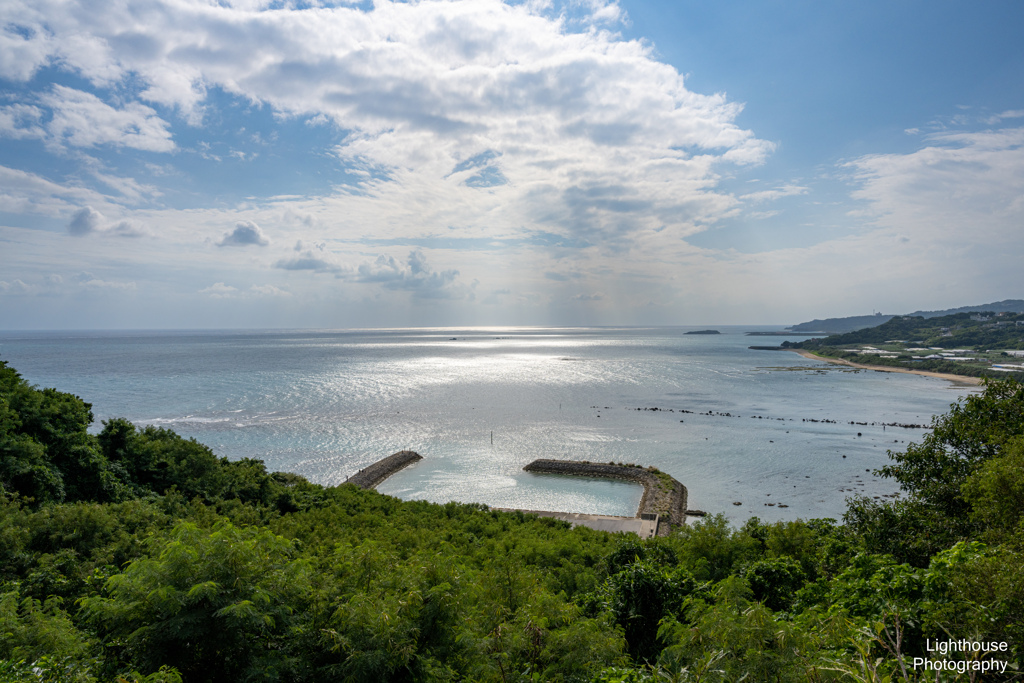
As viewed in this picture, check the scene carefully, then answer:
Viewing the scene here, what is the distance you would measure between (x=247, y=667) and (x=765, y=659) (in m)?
7.57

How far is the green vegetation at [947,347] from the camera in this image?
111188mm

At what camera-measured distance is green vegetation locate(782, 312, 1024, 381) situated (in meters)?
111


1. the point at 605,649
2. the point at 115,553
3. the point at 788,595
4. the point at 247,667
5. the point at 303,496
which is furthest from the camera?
the point at 303,496

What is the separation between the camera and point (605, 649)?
8.31 m

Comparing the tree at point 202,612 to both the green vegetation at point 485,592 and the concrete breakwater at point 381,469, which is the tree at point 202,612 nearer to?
the green vegetation at point 485,592

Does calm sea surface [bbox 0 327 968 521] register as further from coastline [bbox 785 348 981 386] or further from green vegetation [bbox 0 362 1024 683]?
green vegetation [bbox 0 362 1024 683]

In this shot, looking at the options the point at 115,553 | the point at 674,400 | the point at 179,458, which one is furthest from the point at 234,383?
the point at 115,553

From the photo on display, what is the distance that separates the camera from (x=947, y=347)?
157 metres

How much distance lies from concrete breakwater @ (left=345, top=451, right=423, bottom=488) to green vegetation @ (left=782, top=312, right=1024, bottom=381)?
108m

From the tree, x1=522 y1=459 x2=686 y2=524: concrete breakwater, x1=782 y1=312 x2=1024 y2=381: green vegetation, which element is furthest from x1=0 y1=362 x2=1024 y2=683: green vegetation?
x1=782 y1=312 x2=1024 y2=381: green vegetation

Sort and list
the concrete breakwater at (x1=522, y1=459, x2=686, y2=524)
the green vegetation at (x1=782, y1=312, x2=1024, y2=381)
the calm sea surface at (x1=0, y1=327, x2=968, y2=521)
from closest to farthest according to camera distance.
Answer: the concrete breakwater at (x1=522, y1=459, x2=686, y2=524)
the calm sea surface at (x1=0, y1=327, x2=968, y2=521)
the green vegetation at (x1=782, y1=312, x2=1024, y2=381)

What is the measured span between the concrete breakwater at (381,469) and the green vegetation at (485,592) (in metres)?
19.2

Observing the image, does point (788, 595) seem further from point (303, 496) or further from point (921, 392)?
point (921, 392)

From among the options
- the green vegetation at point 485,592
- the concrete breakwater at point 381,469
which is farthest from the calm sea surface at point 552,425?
the green vegetation at point 485,592
